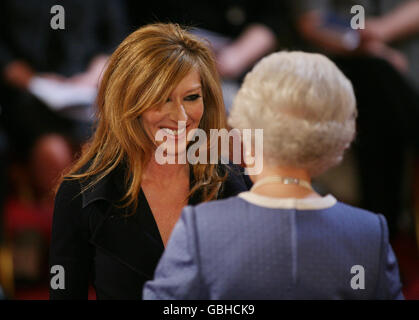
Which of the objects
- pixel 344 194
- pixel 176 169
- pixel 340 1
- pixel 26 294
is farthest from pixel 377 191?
pixel 176 169

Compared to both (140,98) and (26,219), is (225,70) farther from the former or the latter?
(140,98)

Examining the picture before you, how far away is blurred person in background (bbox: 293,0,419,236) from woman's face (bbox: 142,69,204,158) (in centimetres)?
180

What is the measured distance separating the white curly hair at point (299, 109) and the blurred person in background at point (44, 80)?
195cm

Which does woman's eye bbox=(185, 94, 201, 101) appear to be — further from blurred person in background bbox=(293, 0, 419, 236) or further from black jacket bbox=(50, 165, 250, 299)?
blurred person in background bbox=(293, 0, 419, 236)

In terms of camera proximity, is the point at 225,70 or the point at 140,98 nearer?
the point at 140,98

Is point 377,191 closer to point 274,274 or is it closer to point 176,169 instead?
point 176,169

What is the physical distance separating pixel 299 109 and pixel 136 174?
42 centimetres

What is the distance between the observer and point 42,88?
117 inches

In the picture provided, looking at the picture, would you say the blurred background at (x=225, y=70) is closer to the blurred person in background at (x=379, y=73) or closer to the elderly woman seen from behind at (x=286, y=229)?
the blurred person in background at (x=379, y=73)

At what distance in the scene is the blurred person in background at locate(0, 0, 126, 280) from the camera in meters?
2.90

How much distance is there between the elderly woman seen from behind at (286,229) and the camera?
3.11 ft

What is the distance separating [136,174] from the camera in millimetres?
1215


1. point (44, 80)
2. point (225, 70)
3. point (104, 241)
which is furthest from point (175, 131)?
point (44, 80)
